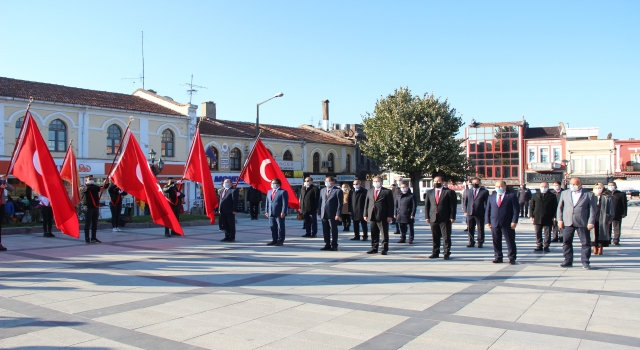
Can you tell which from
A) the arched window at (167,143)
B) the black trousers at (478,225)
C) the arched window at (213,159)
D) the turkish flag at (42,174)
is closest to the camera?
the turkish flag at (42,174)

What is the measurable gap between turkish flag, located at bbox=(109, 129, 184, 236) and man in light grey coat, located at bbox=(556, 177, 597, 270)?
29.2 ft

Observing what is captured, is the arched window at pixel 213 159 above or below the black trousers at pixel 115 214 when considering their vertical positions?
above

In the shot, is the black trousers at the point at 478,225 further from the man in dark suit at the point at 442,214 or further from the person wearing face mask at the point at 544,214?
the man in dark suit at the point at 442,214

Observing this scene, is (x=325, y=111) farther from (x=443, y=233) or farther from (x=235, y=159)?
(x=443, y=233)

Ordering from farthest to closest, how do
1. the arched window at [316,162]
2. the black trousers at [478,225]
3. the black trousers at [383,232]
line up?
the arched window at [316,162]
the black trousers at [478,225]
the black trousers at [383,232]

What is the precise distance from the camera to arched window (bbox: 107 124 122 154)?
32438 mm

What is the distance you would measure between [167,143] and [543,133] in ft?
163

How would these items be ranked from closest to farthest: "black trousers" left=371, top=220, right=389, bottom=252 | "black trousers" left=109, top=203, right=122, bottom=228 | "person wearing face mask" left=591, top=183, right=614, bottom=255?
"black trousers" left=371, top=220, right=389, bottom=252 < "person wearing face mask" left=591, top=183, right=614, bottom=255 < "black trousers" left=109, top=203, right=122, bottom=228

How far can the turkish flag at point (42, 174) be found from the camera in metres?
11.4

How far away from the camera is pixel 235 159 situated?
3962 cm

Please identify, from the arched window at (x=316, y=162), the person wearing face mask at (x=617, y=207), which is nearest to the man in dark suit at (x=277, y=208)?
the person wearing face mask at (x=617, y=207)

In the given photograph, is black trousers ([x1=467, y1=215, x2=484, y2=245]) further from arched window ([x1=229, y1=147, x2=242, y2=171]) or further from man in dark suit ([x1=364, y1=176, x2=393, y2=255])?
arched window ([x1=229, y1=147, x2=242, y2=171])

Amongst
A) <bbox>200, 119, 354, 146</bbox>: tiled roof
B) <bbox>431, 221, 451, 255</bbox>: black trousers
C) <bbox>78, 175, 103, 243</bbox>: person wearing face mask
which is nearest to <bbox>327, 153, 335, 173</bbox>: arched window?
<bbox>200, 119, 354, 146</bbox>: tiled roof

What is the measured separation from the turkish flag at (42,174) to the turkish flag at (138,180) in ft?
7.32
